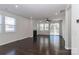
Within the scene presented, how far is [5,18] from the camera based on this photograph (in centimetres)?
796

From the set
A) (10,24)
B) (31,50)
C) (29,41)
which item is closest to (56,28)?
(29,41)

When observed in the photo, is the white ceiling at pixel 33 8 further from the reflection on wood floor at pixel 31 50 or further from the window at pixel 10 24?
the reflection on wood floor at pixel 31 50

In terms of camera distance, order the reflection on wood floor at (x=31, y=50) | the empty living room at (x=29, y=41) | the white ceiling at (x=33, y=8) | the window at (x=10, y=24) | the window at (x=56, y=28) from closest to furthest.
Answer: the reflection on wood floor at (x=31, y=50) → the white ceiling at (x=33, y=8) → the empty living room at (x=29, y=41) → the window at (x=10, y=24) → the window at (x=56, y=28)

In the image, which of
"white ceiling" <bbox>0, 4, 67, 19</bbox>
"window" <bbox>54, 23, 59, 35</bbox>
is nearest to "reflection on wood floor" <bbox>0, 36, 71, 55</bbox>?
"white ceiling" <bbox>0, 4, 67, 19</bbox>

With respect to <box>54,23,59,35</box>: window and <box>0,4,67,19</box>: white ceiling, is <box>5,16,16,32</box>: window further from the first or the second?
<box>54,23,59,35</box>: window

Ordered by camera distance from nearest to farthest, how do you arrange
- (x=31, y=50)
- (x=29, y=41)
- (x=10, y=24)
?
1. (x=31, y=50)
2. (x=10, y=24)
3. (x=29, y=41)

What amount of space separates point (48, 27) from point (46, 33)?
3.80ft

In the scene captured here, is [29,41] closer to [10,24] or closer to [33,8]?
[10,24]

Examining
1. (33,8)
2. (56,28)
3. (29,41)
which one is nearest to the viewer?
(33,8)

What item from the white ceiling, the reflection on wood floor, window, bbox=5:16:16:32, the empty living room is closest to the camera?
the reflection on wood floor

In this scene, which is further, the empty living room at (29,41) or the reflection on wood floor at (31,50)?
the empty living room at (29,41)

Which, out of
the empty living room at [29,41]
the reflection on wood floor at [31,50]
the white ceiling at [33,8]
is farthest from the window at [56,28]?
the reflection on wood floor at [31,50]
